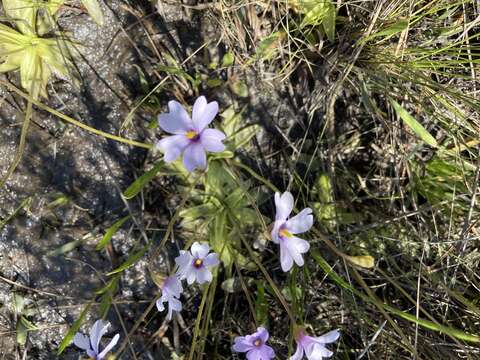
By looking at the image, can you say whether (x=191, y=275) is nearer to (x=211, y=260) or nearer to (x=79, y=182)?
(x=211, y=260)

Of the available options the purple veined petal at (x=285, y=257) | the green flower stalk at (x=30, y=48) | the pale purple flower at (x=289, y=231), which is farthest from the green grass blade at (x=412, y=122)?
the green flower stalk at (x=30, y=48)

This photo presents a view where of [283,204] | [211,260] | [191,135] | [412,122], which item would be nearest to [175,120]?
[191,135]

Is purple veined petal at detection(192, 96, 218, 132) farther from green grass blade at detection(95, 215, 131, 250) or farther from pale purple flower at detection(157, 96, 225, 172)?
green grass blade at detection(95, 215, 131, 250)

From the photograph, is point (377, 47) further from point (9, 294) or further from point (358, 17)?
point (9, 294)

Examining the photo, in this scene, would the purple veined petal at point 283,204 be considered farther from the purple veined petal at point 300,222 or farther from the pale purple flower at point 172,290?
the pale purple flower at point 172,290

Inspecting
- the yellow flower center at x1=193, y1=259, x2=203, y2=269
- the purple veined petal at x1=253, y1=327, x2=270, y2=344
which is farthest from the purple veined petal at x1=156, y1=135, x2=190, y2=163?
the purple veined petal at x1=253, y1=327, x2=270, y2=344
